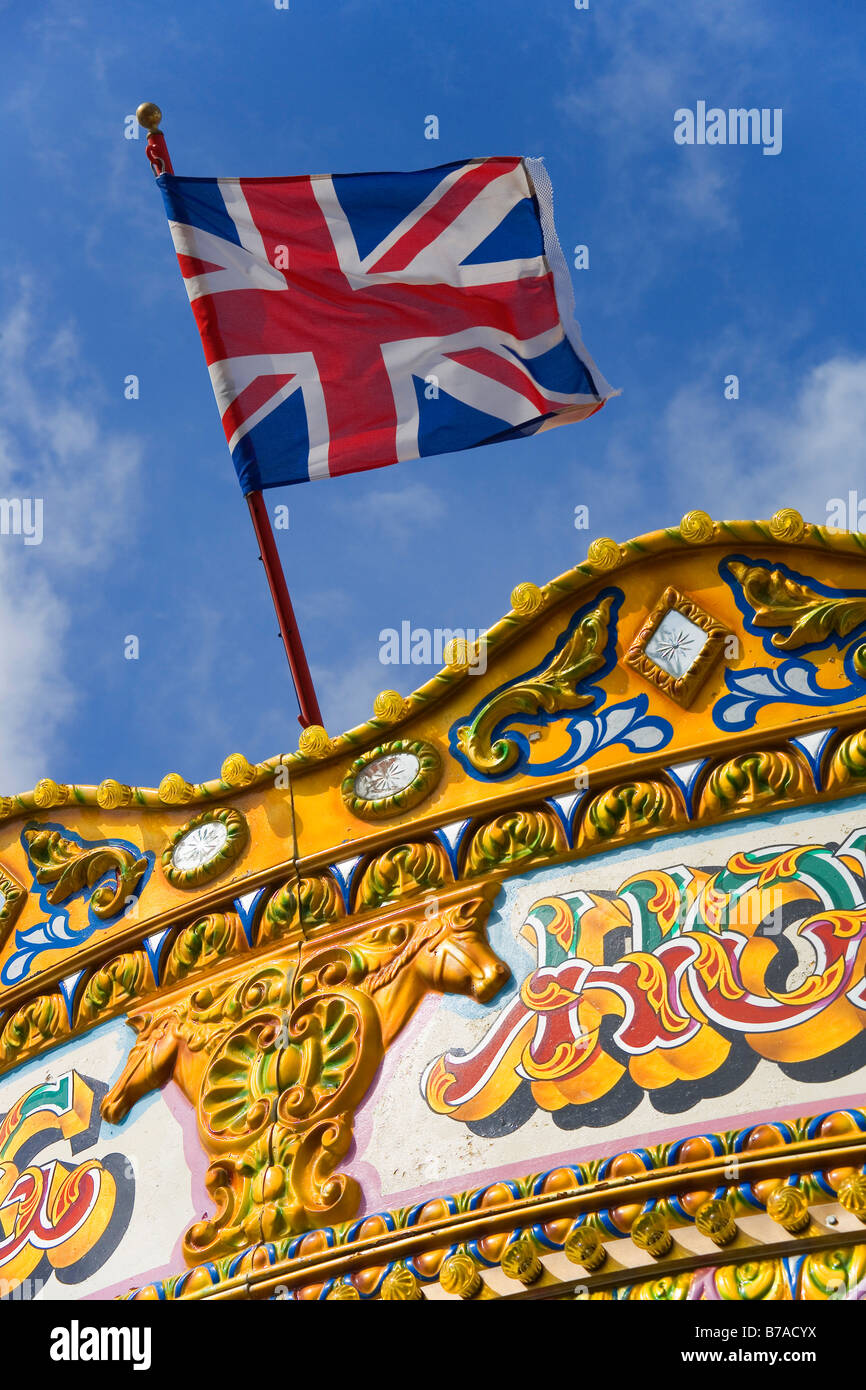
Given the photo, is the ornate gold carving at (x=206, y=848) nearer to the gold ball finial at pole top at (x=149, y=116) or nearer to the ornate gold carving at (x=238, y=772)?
the ornate gold carving at (x=238, y=772)

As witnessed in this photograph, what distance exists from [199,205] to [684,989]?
5.30 meters

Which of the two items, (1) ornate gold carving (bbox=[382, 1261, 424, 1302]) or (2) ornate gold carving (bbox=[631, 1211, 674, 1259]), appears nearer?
(2) ornate gold carving (bbox=[631, 1211, 674, 1259])

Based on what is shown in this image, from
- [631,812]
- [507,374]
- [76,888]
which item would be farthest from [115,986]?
[507,374]

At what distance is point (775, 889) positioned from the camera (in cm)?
629

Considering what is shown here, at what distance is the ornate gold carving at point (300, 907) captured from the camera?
23.3 ft

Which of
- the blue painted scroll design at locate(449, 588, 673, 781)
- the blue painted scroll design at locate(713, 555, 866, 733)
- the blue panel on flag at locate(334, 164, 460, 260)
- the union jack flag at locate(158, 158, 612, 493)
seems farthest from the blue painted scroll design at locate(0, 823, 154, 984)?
the blue panel on flag at locate(334, 164, 460, 260)

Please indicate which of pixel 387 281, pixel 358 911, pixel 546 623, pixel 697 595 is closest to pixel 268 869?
pixel 358 911

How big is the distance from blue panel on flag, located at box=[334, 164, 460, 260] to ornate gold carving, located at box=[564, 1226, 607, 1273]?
5699mm

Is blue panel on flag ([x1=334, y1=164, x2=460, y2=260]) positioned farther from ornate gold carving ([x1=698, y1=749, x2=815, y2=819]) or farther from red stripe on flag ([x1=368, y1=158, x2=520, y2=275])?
ornate gold carving ([x1=698, y1=749, x2=815, y2=819])

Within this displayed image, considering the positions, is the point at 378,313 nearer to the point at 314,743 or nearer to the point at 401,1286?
the point at 314,743

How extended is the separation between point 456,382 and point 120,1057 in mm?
3895

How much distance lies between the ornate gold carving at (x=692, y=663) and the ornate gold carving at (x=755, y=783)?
0.41m

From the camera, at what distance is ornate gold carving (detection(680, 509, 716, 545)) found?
725 centimetres
